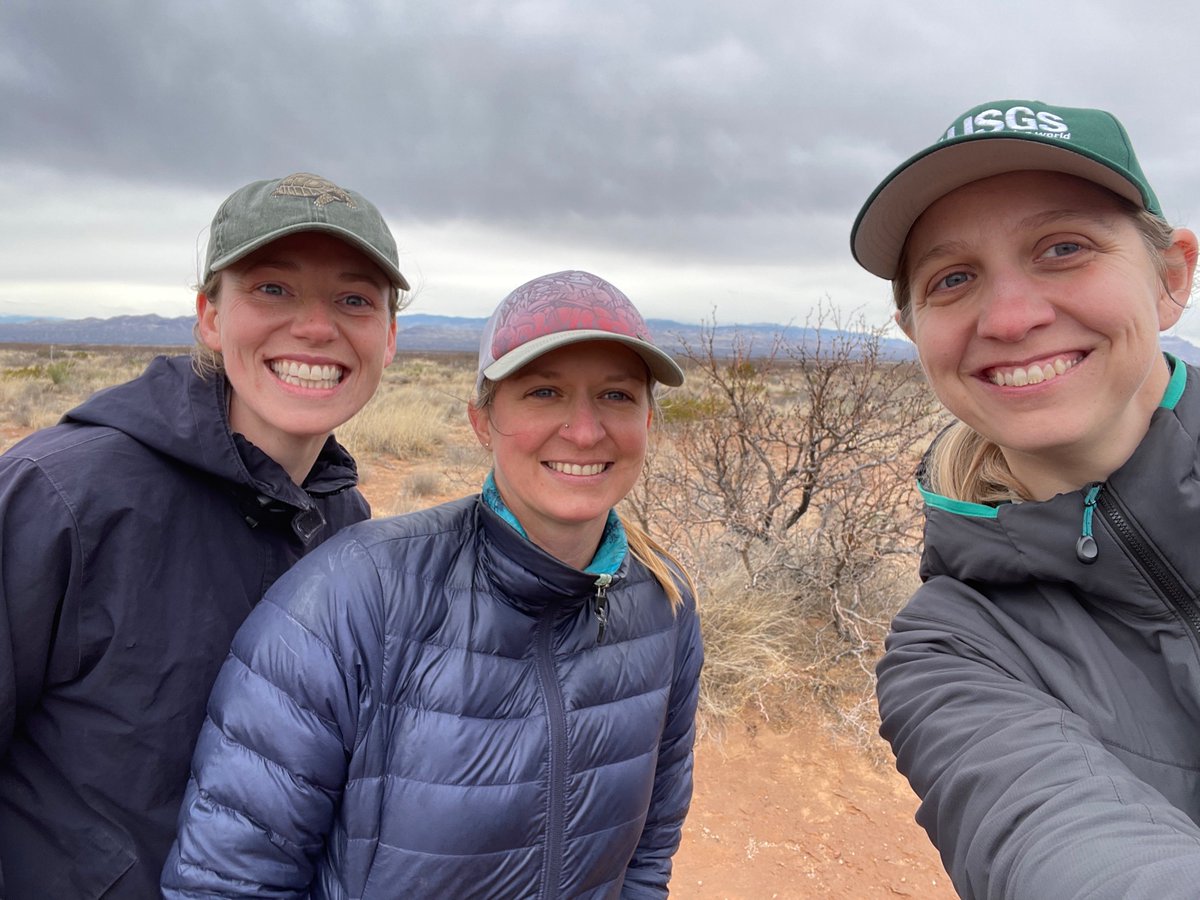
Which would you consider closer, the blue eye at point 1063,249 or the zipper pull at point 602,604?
the blue eye at point 1063,249

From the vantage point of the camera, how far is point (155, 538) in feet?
4.80

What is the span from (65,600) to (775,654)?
4163 mm

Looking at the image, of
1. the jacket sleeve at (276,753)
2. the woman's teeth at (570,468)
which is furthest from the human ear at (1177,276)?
the jacket sleeve at (276,753)

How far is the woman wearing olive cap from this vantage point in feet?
4.45

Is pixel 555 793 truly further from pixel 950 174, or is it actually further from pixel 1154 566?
pixel 950 174

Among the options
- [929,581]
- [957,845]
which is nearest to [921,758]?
[957,845]

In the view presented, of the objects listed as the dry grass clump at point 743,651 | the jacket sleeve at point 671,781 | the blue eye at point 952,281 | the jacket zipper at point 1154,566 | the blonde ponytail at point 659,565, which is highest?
the blue eye at point 952,281

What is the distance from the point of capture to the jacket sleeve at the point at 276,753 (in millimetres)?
1287

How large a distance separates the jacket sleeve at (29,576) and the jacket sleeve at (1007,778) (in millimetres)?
1632

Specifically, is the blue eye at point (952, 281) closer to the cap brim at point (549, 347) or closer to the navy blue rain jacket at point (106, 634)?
the cap brim at point (549, 347)

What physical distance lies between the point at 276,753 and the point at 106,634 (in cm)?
45

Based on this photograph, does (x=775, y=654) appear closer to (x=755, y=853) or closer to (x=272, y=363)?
(x=755, y=853)

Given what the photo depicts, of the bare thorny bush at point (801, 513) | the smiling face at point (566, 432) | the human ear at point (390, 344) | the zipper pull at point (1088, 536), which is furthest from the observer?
the bare thorny bush at point (801, 513)

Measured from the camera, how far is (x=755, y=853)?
136 inches
